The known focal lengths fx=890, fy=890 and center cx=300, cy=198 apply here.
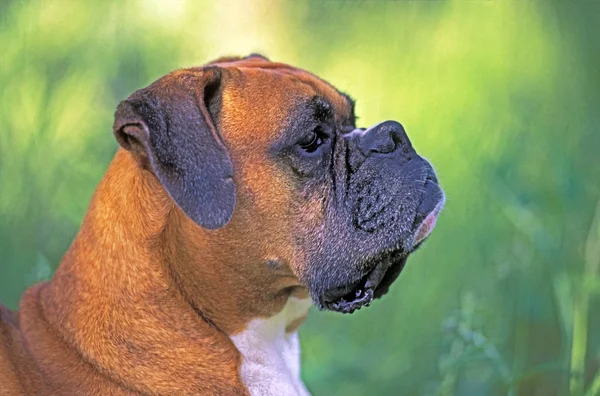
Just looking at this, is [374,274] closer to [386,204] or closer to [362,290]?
[362,290]

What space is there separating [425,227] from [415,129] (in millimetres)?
2077

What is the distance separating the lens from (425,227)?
2801 mm

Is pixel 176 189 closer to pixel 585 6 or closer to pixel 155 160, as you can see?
pixel 155 160

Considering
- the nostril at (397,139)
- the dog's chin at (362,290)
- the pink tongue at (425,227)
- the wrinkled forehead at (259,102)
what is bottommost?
the dog's chin at (362,290)

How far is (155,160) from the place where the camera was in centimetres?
247

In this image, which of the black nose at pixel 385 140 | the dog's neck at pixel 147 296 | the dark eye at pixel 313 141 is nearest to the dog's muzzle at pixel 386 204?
the black nose at pixel 385 140

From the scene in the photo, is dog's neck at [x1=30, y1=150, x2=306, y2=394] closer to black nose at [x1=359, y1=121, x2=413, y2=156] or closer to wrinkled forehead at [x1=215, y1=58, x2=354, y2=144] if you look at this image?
wrinkled forehead at [x1=215, y1=58, x2=354, y2=144]

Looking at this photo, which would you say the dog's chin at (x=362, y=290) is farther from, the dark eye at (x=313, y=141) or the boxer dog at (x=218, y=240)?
the dark eye at (x=313, y=141)

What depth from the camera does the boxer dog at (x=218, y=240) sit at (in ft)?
8.50

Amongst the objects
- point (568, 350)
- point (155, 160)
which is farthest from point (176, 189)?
point (568, 350)

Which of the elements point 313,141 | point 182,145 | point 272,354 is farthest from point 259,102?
point 272,354

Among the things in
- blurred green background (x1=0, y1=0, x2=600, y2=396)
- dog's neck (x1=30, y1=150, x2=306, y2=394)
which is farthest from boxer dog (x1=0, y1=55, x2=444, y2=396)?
blurred green background (x1=0, y1=0, x2=600, y2=396)

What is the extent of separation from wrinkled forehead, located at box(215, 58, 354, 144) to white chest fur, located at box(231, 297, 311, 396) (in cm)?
58

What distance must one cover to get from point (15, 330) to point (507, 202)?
257 cm
